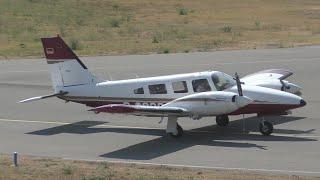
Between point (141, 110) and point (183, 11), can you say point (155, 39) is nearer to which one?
point (183, 11)

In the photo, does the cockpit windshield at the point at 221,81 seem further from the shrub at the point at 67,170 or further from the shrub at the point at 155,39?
the shrub at the point at 155,39

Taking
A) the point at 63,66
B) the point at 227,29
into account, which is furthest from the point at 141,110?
the point at 227,29

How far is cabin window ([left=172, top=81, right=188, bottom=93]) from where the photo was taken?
2552cm

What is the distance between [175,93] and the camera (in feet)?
83.9

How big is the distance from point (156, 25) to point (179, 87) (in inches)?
1688

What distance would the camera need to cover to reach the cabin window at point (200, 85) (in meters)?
25.2

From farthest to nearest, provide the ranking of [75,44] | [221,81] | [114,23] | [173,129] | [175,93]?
[114,23], [75,44], [175,93], [221,81], [173,129]

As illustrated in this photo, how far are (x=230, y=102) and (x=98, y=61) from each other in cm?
2451

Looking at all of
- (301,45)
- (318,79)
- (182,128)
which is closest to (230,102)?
(182,128)

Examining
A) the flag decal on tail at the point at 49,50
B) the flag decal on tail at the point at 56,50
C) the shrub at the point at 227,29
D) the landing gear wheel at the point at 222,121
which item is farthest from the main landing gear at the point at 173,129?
the shrub at the point at 227,29

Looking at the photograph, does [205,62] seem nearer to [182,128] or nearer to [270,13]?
[182,128]

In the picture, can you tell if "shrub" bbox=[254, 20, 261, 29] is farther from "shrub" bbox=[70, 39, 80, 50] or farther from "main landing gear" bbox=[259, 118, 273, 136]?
"main landing gear" bbox=[259, 118, 273, 136]

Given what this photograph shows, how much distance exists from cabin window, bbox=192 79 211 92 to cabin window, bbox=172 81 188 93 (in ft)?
1.11

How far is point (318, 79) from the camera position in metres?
38.2
